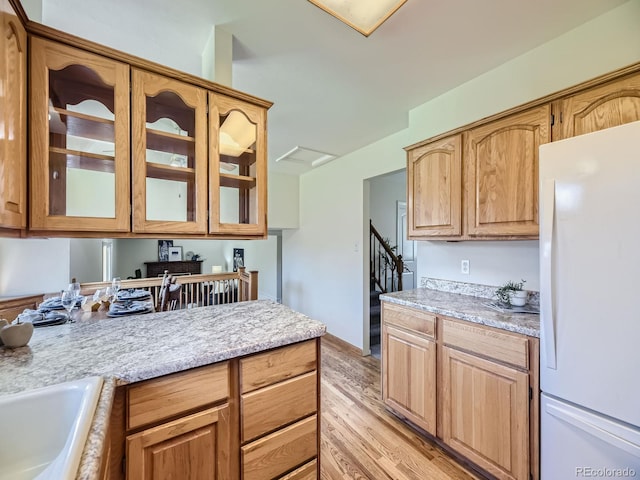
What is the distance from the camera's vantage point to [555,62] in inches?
66.6

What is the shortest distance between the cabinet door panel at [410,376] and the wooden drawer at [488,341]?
0.18 meters

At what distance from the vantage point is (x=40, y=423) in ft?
2.53

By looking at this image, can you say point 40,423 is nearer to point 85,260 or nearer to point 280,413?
point 280,413

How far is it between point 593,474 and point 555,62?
2.23 metres

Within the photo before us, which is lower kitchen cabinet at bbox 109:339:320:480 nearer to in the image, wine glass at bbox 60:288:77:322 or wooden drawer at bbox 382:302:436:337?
wooden drawer at bbox 382:302:436:337

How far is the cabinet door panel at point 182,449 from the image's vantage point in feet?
3.08

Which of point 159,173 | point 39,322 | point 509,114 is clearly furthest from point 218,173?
point 509,114

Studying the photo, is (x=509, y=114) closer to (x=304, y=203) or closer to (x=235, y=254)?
(x=304, y=203)

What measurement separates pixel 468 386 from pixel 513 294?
2.14 feet

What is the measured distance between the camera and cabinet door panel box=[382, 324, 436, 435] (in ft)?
6.01

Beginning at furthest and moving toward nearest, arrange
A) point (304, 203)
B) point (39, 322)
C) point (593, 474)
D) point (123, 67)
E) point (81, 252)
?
point (304, 203) < point (81, 252) < point (39, 322) < point (123, 67) < point (593, 474)

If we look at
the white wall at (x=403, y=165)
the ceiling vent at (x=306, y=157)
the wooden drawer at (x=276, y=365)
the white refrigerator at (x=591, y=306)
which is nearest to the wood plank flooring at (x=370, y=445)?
the white refrigerator at (x=591, y=306)

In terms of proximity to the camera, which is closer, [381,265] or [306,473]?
[306,473]

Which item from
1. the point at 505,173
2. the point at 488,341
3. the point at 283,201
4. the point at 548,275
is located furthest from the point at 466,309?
the point at 283,201
